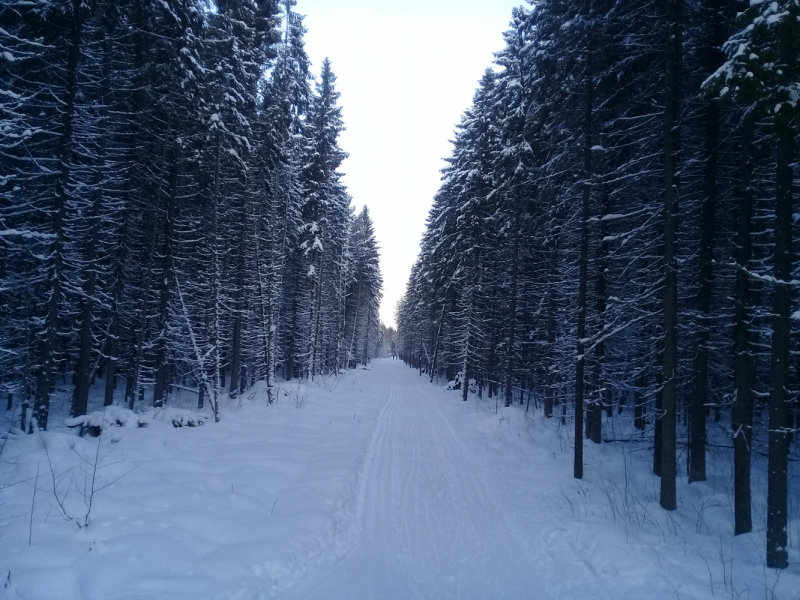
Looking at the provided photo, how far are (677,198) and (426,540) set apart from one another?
9.12m

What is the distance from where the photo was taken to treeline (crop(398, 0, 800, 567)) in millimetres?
6609

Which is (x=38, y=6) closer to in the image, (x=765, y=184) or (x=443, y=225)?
(x=765, y=184)

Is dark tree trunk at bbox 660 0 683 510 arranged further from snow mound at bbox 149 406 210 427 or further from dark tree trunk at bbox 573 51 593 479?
snow mound at bbox 149 406 210 427

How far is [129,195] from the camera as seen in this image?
54.5ft

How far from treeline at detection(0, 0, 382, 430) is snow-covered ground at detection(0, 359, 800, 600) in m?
4.84

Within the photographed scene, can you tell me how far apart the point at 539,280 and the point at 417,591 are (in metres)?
19.4

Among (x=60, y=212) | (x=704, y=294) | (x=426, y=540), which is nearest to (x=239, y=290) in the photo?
(x=60, y=212)

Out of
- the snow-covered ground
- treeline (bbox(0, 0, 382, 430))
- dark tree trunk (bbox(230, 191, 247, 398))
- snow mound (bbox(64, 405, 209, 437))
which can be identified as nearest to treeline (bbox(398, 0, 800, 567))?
Answer: the snow-covered ground

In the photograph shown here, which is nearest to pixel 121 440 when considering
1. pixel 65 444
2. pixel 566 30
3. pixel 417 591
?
pixel 65 444

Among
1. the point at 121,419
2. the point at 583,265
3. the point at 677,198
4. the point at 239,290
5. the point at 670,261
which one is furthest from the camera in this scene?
the point at 239,290

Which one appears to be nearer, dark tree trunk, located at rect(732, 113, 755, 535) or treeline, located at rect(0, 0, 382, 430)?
dark tree trunk, located at rect(732, 113, 755, 535)

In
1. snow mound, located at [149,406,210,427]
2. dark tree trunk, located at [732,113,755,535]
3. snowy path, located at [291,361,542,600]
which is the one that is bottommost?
snowy path, located at [291,361,542,600]

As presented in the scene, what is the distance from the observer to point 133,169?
16.4 m

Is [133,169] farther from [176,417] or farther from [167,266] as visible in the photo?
[176,417]
